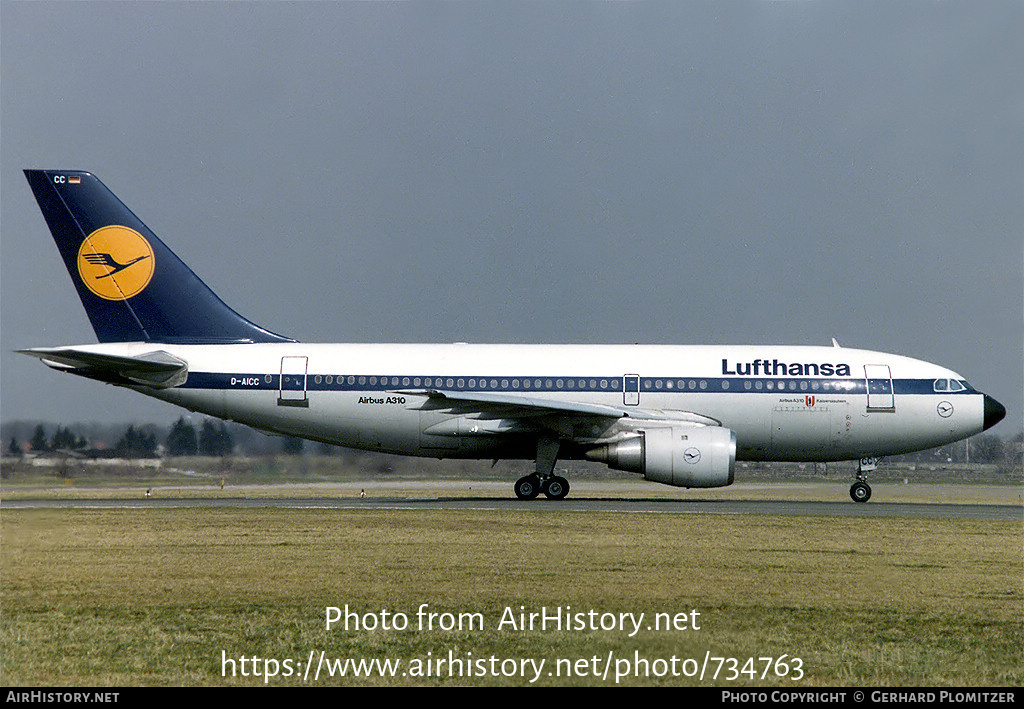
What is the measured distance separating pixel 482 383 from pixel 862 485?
9.69 m

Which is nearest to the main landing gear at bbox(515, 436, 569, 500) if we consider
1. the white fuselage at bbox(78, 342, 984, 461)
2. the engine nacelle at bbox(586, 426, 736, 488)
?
the white fuselage at bbox(78, 342, 984, 461)

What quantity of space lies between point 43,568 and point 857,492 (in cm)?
1985

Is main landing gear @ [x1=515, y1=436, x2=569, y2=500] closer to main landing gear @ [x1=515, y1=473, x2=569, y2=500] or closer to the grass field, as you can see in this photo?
main landing gear @ [x1=515, y1=473, x2=569, y2=500]

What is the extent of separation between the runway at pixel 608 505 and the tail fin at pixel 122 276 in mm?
4195

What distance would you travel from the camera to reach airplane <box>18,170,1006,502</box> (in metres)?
25.8

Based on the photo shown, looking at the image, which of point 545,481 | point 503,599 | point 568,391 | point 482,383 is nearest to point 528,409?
point 568,391

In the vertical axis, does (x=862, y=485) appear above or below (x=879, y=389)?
below

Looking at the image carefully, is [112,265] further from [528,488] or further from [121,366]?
[528,488]

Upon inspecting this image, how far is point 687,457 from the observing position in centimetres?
2366

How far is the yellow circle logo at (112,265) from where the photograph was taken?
27.2 metres

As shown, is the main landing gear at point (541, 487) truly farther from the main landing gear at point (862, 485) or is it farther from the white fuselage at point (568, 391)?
the main landing gear at point (862, 485)

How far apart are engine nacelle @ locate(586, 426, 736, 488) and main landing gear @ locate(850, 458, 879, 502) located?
175 inches
